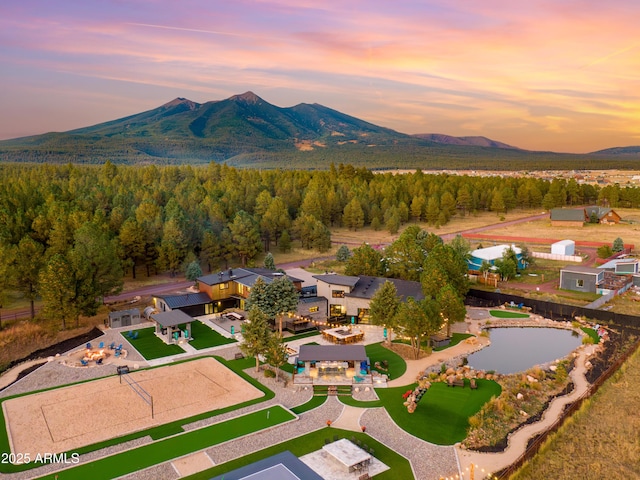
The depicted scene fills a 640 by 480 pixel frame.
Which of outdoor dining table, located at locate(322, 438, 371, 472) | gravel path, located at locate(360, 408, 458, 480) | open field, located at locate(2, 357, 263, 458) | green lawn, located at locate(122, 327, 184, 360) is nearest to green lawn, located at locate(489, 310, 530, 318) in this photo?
gravel path, located at locate(360, 408, 458, 480)

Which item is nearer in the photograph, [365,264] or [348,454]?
[348,454]

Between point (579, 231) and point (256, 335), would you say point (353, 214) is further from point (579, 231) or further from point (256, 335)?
point (256, 335)

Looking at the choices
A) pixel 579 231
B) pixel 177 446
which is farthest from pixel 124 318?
pixel 579 231

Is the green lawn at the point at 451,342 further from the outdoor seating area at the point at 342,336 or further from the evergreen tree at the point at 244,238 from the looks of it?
the evergreen tree at the point at 244,238

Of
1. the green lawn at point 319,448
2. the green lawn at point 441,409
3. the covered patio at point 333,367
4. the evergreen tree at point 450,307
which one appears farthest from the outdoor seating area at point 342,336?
the green lawn at point 319,448

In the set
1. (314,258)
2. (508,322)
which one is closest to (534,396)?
(508,322)
